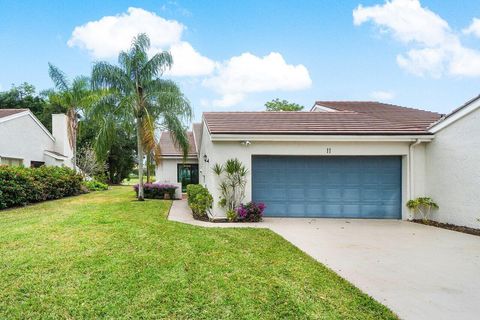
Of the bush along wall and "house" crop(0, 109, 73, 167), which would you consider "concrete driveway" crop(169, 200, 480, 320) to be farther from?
"house" crop(0, 109, 73, 167)

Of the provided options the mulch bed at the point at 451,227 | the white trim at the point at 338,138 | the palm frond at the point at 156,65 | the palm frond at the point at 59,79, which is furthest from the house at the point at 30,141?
the mulch bed at the point at 451,227

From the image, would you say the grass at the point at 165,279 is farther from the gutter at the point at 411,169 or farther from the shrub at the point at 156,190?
the shrub at the point at 156,190

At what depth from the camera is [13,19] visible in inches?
626

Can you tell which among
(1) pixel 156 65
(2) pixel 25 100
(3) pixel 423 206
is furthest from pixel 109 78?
(2) pixel 25 100

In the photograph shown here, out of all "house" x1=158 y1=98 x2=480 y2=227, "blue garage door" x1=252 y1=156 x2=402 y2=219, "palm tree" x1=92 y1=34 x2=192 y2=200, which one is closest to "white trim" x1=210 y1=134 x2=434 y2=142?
"house" x1=158 y1=98 x2=480 y2=227

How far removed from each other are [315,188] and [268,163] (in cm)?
224

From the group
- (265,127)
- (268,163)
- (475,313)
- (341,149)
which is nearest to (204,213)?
(268,163)

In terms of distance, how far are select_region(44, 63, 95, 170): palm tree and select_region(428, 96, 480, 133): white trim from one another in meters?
23.6

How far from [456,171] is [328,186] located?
453cm

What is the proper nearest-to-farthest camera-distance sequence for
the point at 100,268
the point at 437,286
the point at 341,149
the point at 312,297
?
the point at 312,297 < the point at 437,286 < the point at 100,268 < the point at 341,149

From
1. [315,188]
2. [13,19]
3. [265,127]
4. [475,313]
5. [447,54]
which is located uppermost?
[13,19]

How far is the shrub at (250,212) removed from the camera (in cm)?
1156

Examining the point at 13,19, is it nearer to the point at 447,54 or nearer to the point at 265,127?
the point at 265,127

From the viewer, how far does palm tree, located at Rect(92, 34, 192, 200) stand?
623 inches
